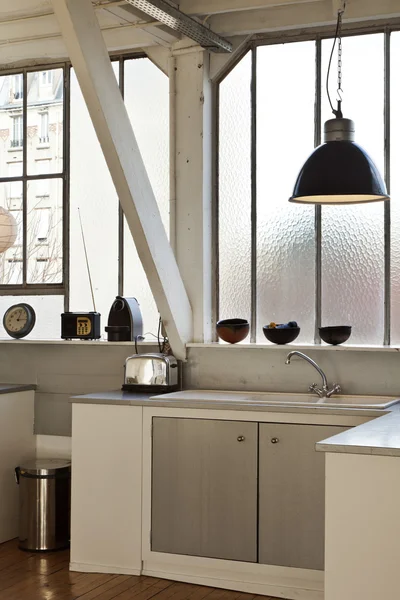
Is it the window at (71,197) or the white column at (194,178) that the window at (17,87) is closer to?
the window at (71,197)

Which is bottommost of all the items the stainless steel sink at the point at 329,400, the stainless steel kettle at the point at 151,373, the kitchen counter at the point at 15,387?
the kitchen counter at the point at 15,387

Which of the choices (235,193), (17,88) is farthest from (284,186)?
(17,88)

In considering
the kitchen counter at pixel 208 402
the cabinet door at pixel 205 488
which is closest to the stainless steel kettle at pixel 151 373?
the kitchen counter at pixel 208 402

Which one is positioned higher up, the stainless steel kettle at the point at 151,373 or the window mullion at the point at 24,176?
the window mullion at the point at 24,176

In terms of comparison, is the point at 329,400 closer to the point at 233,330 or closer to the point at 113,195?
the point at 233,330

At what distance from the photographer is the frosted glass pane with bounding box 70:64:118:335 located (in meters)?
5.82

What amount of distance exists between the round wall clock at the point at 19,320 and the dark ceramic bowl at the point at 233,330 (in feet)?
4.42

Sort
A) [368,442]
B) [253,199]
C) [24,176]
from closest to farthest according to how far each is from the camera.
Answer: [368,442]
[253,199]
[24,176]

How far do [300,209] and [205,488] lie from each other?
5.87 feet

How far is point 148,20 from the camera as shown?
5152 mm

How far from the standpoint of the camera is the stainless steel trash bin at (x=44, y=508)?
5.18m

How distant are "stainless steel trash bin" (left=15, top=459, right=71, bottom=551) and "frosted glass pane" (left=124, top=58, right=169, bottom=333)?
1.13 m

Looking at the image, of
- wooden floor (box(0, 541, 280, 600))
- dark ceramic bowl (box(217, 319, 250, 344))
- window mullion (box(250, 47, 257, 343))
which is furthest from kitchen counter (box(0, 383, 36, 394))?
window mullion (box(250, 47, 257, 343))

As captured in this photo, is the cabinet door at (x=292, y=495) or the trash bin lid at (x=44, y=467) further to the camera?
the trash bin lid at (x=44, y=467)
